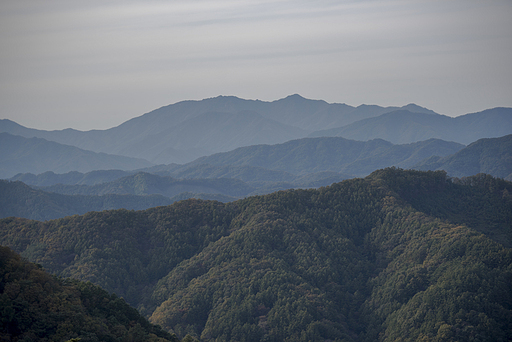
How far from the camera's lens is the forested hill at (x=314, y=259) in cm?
6312

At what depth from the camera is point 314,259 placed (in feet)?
261

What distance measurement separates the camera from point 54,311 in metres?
39.2

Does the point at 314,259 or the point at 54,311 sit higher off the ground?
the point at 54,311

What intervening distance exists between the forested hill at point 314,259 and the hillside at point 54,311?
22.9 metres

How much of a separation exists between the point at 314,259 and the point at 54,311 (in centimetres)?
4840

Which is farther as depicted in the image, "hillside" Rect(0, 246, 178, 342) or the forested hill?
the forested hill

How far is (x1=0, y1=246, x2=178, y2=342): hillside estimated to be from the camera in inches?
1415

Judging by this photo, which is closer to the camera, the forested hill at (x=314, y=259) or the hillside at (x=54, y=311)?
the hillside at (x=54, y=311)

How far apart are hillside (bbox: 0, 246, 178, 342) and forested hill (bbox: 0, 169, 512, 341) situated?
75.1ft

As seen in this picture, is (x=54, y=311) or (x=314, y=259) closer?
(x=54, y=311)

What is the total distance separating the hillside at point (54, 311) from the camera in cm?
3594

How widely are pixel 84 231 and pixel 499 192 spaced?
8481 cm

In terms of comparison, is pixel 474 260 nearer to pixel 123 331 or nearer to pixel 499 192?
pixel 499 192

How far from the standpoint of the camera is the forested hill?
2485 inches
